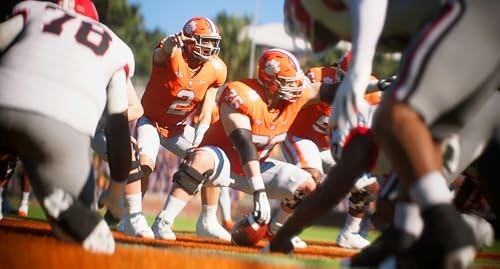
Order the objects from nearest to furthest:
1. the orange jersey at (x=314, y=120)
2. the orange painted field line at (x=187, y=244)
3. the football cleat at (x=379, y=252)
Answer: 1. the football cleat at (x=379, y=252)
2. the orange painted field line at (x=187, y=244)
3. the orange jersey at (x=314, y=120)

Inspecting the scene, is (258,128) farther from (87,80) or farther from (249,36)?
(249,36)

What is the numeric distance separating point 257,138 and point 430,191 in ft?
10.4

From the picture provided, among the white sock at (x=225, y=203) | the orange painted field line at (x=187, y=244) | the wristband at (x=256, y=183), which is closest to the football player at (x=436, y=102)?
the orange painted field line at (x=187, y=244)

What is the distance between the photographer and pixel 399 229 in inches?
101

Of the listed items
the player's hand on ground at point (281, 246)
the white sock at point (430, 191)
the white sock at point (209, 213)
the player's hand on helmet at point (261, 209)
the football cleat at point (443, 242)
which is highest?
the white sock at point (430, 191)

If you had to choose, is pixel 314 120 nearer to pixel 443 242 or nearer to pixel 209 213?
pixel 209 213

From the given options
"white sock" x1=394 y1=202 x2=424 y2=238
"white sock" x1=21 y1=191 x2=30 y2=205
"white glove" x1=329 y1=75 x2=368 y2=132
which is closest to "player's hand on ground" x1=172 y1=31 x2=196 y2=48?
"white sock" x1=21 y1=191 x2=30 y2=205

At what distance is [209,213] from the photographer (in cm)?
598

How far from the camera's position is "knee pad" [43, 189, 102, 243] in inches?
112

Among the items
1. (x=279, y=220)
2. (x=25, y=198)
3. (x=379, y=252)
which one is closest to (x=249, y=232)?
(x=279, y=220)

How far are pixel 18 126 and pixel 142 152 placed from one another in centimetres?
274

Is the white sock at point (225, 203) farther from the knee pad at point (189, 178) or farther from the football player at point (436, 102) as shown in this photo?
the football player at point (436, 102)

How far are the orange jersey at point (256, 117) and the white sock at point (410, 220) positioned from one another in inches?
107

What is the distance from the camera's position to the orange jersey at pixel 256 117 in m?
5.27
